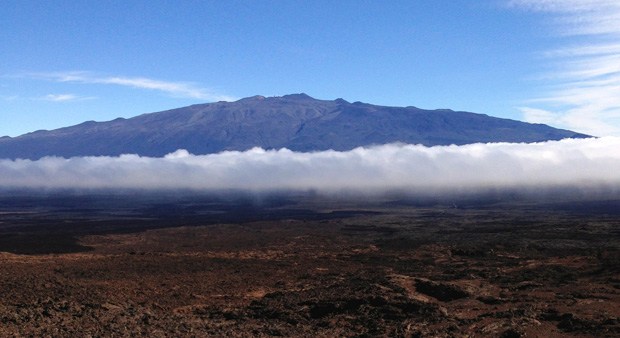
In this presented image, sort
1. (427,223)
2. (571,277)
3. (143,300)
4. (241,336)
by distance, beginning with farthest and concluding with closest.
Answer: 1. (427,223)
2. (571,277)
3. (143,300)
4. (241,336)

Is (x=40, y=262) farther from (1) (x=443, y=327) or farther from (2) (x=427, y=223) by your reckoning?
(2) (x=427, y=223)

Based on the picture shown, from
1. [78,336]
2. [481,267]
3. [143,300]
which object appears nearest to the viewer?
[78,336]

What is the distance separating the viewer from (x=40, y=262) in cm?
4166

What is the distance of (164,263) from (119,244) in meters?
19.7

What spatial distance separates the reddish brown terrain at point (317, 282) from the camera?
21.3 m

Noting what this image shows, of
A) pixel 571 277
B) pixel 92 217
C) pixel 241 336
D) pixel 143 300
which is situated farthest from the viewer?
pixel 92 217

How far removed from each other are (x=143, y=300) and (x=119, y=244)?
33623 millimetres

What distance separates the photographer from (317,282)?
34.1m

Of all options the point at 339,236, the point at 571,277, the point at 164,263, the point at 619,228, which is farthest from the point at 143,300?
the point at 619,228

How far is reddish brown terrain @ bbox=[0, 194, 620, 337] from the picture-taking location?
2131 cm

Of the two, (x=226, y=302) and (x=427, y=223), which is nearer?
(x=226, y=302)

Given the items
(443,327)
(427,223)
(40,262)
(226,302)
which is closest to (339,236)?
(427,223)

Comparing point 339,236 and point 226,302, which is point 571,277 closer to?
point 226,302

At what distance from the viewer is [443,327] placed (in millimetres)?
21453
